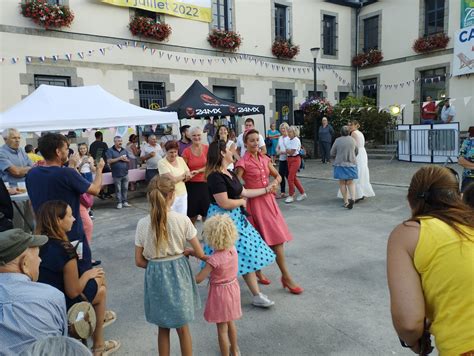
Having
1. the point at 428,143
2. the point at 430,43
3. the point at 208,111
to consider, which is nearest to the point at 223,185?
the point at 208,111

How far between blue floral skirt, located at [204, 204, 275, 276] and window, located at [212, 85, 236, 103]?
11898 mm

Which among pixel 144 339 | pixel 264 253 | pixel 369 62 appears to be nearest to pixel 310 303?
pixel 264 253

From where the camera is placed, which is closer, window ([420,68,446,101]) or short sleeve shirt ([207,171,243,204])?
short sleeve shirt ([207,171,243,204])

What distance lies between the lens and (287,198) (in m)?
8.12

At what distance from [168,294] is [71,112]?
5575 mm

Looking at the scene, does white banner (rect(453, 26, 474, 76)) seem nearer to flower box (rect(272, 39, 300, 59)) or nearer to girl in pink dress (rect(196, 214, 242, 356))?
flower box (rect(272, 39, 300, 59))

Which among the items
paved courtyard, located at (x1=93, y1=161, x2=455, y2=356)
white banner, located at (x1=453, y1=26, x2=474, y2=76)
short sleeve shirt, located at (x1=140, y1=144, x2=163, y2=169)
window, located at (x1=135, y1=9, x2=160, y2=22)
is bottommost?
paved courtyard, located at (x1=93, y1=161, x2=455, y2=356)

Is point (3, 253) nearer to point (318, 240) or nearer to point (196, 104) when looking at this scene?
point (318, 240)

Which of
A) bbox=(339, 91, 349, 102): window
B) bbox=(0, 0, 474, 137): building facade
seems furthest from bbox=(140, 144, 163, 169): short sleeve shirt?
bbox=(339, 91, 349, 102): window

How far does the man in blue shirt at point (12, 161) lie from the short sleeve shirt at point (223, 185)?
3.30m

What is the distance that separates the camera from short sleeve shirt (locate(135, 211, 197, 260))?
7.95ft

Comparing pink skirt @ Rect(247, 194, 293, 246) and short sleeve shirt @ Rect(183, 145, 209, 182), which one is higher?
short sleeve shirt @ Rect(183, 145, 209, 182)

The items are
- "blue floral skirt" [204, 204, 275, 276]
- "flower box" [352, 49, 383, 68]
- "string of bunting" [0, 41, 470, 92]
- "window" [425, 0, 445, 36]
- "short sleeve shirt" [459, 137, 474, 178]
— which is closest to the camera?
"blue floral skirt" [204, 204, 275, 276]

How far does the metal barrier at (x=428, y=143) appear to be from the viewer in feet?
36.7
